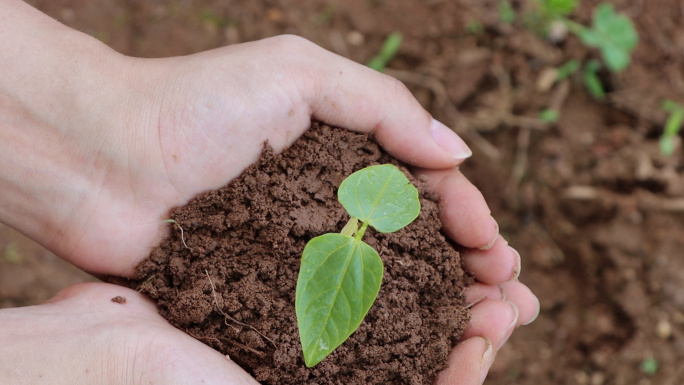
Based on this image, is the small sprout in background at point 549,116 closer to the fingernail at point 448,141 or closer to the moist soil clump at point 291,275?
the fingernail at point 448,141

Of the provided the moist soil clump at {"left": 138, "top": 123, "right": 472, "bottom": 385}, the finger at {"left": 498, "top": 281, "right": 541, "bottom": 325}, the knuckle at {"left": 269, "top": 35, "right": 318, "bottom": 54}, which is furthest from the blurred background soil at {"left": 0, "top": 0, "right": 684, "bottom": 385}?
the knuckle at {"left": 269, "top": 35, "right": 318, "bottom": 54}

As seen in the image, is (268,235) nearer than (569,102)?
Yes

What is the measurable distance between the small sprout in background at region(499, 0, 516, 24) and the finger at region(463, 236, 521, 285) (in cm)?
182

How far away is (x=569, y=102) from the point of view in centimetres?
331

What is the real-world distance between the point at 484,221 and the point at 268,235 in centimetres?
80

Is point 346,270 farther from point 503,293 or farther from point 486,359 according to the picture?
point 503,293

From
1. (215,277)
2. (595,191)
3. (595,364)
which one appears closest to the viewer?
(215,277)

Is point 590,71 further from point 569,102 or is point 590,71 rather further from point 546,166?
point 546,166

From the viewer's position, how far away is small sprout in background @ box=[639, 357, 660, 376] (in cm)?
279

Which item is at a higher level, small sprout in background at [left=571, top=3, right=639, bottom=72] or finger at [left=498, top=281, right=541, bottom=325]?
small sprout in background at [left=571, top=3, right=639, bottom=72]

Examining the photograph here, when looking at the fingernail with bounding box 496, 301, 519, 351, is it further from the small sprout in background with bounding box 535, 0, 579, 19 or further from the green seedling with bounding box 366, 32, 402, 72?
the small sprout in background with bounding box 535, 0, 579, 19

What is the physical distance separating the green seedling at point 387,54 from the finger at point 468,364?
6.26ft

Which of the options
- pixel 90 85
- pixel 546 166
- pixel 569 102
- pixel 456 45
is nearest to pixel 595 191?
pixel 546 166

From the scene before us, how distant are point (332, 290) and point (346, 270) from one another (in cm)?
7
